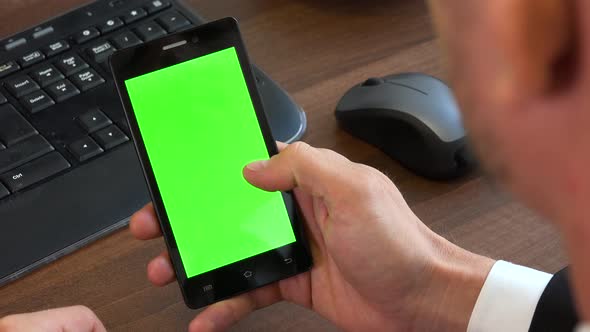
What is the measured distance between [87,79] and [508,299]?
440 mm

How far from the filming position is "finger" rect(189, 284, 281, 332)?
0.65 metres

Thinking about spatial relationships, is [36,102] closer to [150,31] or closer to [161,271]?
[150,31]

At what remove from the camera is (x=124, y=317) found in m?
0.67

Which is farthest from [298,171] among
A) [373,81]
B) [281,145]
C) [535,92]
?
[535,92]

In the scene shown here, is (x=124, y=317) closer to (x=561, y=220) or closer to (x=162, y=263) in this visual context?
(x=162, y=263)

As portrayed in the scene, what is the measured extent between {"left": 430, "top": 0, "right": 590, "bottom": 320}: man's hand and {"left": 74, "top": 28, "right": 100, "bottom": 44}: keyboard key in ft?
2.17

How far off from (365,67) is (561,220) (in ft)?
2.08

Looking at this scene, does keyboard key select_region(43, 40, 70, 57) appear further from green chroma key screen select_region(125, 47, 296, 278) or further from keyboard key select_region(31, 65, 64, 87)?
green chroma key screen select_region(125, 47, 296, 278)

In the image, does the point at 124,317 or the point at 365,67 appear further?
the point at 365,67

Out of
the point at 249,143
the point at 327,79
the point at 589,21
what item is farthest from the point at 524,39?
the point at 327,79

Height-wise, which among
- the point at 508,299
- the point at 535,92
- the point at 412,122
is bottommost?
the point at 508,299

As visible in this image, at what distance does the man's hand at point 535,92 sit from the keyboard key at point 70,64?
63cm

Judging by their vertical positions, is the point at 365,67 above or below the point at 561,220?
below

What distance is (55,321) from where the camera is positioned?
24.6 inches
